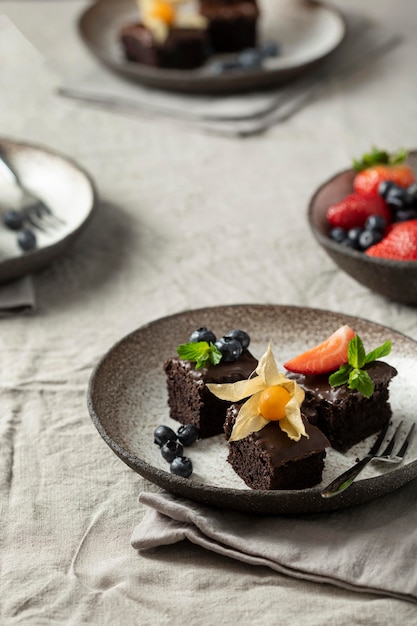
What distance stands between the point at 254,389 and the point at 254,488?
0.17 meters

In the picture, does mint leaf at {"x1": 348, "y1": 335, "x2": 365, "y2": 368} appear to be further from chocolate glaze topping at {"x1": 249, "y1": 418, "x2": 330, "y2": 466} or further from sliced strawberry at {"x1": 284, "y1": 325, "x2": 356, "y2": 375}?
chocolate glaze topping at {"x1": 249, "y1": 418, "x2": 330, "y2": 466}

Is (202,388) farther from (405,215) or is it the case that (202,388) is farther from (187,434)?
(405,215)

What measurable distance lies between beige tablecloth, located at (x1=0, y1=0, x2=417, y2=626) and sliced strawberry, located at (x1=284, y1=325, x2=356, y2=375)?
13.9 inches

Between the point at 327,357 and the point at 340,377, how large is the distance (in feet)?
0.16

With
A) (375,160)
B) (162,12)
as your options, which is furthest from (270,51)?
(375,160)

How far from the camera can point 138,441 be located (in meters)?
1.62

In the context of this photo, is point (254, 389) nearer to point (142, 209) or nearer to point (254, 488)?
point (254, 488)

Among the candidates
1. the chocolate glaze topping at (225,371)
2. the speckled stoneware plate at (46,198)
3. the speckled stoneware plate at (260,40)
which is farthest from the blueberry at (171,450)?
the speckled stoneware plate at (260,40)

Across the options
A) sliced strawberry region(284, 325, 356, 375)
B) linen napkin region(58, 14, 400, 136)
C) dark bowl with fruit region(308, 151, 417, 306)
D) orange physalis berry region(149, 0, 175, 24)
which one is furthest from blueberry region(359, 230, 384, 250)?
orange physalis berry region(149, 0, 175, 24)

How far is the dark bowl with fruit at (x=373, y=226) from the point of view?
1.98m

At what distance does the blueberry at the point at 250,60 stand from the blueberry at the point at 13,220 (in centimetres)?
115

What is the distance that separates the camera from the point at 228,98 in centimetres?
308

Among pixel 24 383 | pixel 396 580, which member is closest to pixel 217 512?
pixel 396 580

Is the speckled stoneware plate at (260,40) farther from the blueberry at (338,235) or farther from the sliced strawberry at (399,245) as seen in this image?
the sliced strawberry at (399,245)
